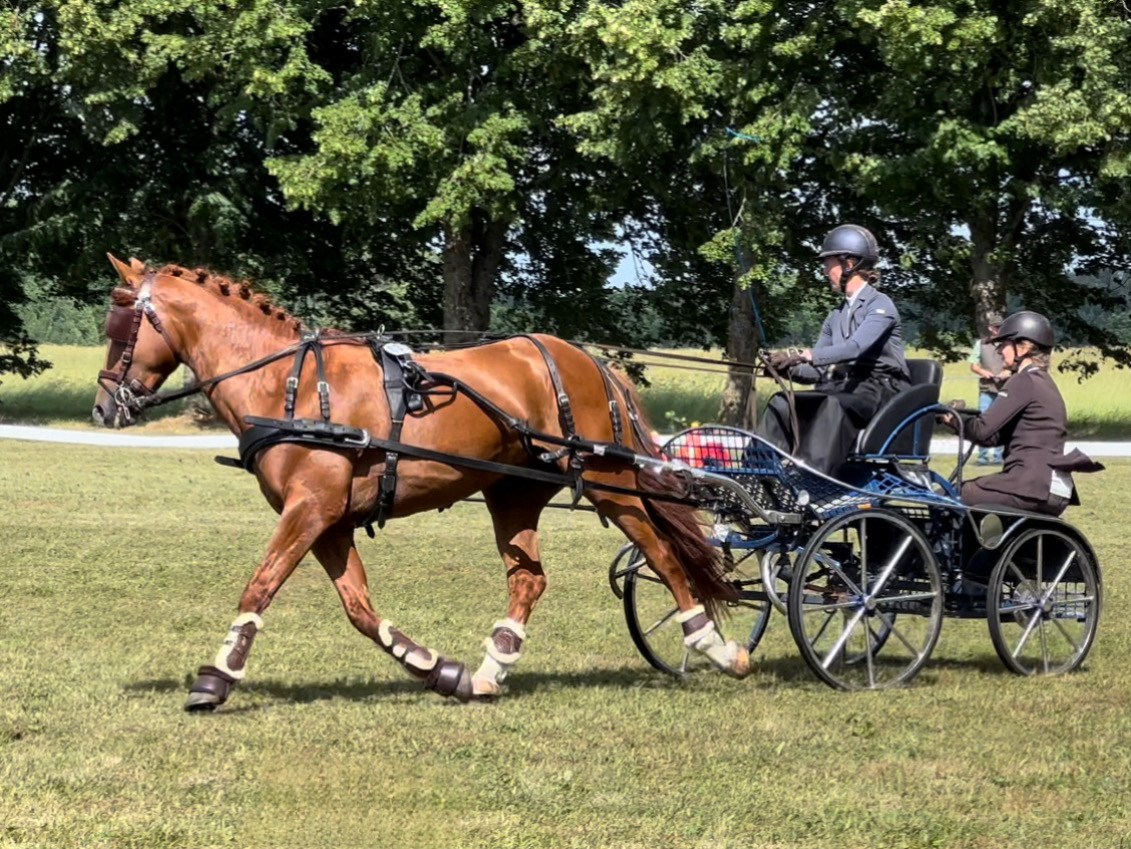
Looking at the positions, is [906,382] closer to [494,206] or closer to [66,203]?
[494,206]

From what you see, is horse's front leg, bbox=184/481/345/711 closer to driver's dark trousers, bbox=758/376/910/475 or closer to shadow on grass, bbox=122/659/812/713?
shadow on grass, bbox=122/659/812/713

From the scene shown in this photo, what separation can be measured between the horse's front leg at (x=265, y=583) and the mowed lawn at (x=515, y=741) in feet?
0.46

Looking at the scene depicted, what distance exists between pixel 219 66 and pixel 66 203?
555 centimetres

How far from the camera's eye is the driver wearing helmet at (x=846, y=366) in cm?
905

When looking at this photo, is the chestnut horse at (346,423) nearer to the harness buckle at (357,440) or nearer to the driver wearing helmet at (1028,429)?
the harness buckle at (357,440)

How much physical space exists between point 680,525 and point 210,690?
2.45 meters

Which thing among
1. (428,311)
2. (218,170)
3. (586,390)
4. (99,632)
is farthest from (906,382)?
(428,311)


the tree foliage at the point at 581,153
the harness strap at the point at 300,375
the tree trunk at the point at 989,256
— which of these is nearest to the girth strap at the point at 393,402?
the harness strap at the point at 300,375

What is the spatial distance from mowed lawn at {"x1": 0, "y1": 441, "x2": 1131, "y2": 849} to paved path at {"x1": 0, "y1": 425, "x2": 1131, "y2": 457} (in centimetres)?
1534

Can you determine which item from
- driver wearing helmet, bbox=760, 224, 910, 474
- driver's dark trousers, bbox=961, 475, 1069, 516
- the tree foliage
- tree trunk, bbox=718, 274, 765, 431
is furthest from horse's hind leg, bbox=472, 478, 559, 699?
tree trunk, bbox=718, 274, 765, 431

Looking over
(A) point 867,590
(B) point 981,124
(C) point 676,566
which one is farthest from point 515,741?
(B) point 981,124

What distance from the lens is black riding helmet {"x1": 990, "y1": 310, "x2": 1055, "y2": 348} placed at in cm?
931

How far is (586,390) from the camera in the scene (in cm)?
892

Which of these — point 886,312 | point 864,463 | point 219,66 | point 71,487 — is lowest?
point 71,487
